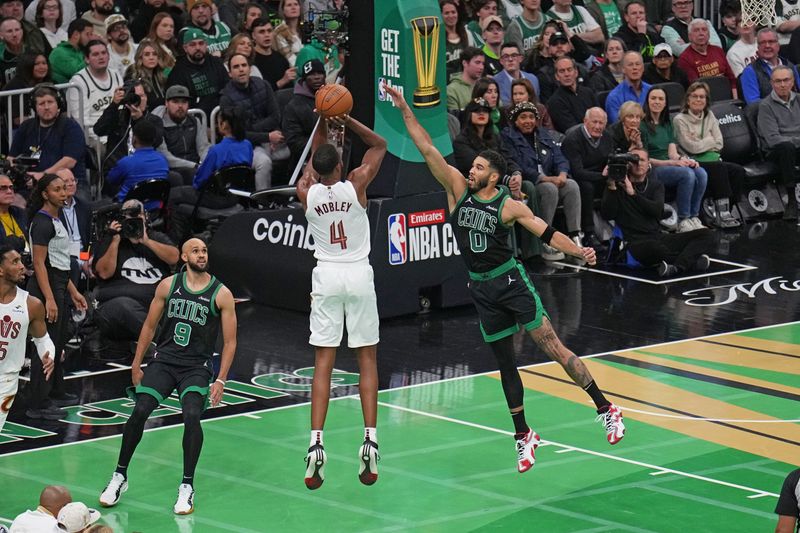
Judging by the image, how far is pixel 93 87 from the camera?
18141 mm

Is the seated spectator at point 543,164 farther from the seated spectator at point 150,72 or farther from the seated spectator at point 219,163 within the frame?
the seated spectator at point 150,72

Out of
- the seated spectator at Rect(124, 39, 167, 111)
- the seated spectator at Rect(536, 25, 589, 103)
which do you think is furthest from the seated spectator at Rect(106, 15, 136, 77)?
the seated spectator at Rect(536, 25, 589, 103)

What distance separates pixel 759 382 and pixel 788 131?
297 inches

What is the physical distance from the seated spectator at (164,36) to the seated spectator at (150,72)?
0.21 meters

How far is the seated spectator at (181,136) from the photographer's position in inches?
707

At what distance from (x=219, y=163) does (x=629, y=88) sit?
5.80 metres

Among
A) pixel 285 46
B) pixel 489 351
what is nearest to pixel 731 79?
pixel 285 46

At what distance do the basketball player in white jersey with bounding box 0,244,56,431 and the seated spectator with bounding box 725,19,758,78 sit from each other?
13524 millimetres

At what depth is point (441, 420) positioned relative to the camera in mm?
13398

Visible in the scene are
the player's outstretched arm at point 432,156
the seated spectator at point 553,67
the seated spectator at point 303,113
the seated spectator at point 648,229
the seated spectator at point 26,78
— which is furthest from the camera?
the seated spectator at point 553,67

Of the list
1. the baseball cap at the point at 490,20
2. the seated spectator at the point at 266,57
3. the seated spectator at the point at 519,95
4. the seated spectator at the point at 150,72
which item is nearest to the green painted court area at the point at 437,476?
the seated spectator at the point at 519,95

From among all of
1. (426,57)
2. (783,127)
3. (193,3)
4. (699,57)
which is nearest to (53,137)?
(426,57)

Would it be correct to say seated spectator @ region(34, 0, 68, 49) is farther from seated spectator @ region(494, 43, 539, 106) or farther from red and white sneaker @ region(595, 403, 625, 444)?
red and white sneaker @ region(595, 403, 625, 444)

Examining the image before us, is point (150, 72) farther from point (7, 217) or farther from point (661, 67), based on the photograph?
point (661, 67)
